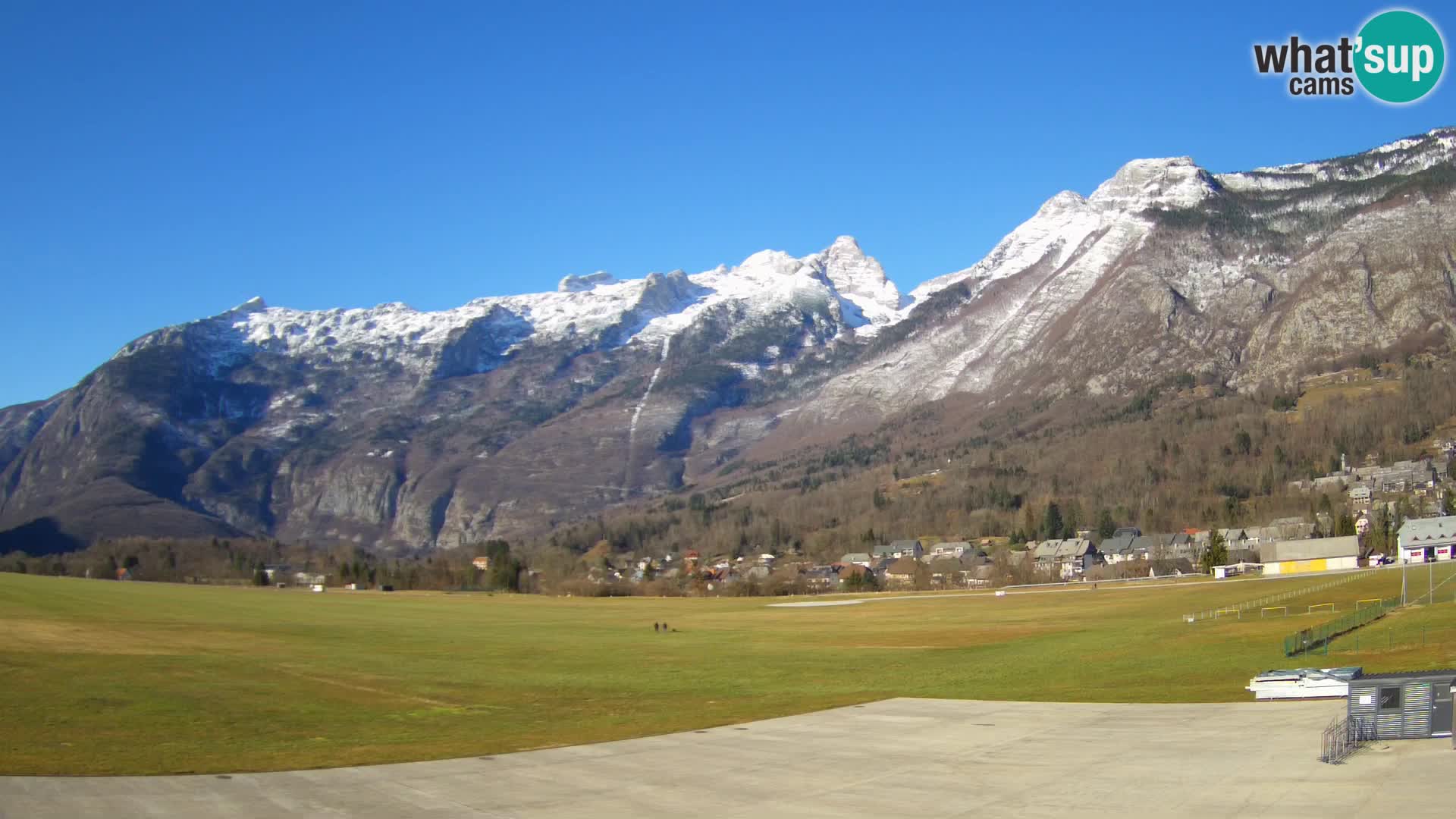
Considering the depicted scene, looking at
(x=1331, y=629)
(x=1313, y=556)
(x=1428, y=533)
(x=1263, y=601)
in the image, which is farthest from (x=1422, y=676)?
(x=1313, y=556)

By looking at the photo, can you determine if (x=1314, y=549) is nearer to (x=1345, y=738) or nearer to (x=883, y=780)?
(x=1345, y=738)

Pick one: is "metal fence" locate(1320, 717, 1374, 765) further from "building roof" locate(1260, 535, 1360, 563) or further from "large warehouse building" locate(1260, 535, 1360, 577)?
"building roof" locate(1260, 535, 1360, 563)

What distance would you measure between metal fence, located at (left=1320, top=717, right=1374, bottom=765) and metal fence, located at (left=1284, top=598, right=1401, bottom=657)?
22036 mm

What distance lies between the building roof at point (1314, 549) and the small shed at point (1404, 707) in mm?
128148

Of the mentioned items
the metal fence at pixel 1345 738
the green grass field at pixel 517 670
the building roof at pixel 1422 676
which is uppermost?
the building roof at pixel 1422 676

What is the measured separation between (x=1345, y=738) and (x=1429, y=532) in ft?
265

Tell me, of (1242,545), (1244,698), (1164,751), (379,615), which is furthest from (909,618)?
(1242,545)

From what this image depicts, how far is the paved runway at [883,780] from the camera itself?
1132 inches

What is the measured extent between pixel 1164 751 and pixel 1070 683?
19.0 meters

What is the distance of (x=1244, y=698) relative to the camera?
44.0 metres

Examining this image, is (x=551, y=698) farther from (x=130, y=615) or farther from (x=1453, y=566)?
(x=1453, y=566)

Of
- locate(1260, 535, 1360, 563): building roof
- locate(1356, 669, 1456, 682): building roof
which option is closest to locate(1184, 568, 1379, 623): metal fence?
locate(1260, 535, 1360, 563): building roof

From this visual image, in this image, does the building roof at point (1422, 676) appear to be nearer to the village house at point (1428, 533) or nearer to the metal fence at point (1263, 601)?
the metal fence at point (1263, 601)

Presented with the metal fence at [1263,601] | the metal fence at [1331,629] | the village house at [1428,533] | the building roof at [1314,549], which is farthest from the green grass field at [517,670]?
the building roof at [1314,549]
